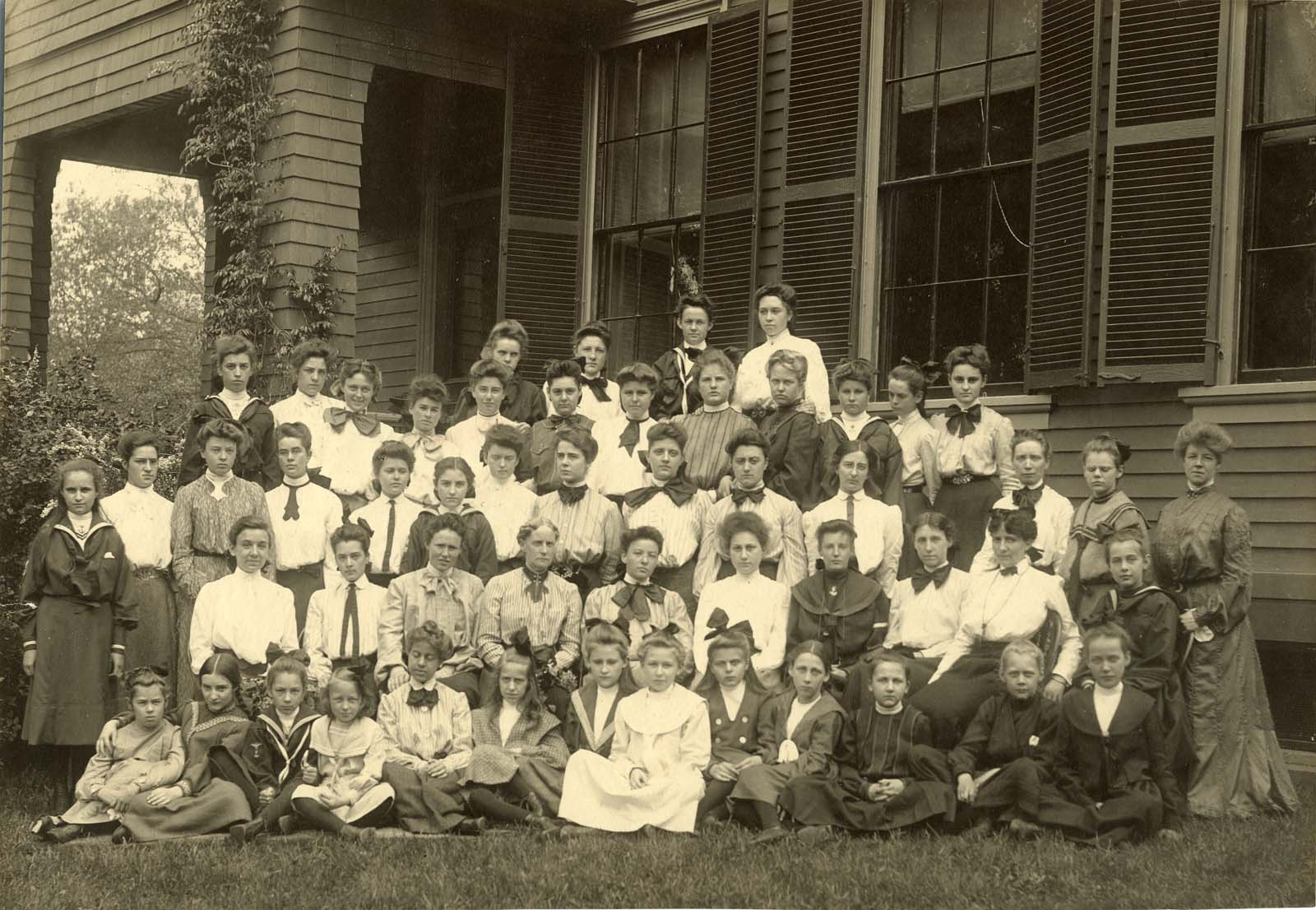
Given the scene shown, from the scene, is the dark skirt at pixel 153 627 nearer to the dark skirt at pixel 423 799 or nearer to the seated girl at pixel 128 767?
the seated girl at pixel 128 767

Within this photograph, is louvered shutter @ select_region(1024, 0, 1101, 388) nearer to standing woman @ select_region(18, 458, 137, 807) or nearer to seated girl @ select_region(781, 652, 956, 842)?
seated girl @ select_region(781, 652, 956, 842)

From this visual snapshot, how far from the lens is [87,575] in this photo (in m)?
5.71

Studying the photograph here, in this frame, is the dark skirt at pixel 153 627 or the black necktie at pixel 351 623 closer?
the black necktie at pixel 351 623

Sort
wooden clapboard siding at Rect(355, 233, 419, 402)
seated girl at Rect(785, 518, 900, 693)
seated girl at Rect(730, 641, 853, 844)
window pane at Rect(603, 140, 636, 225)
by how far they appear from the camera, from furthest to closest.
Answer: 1. wooden clapboard siding at Rect(355, 233, 419, 402)
2. window pane at Rect(603, 140, 636, 225)
3. seated girl at Rect(785, 518, 900, 693)
4. seated girl at Rect(730, 641, 853, 844)

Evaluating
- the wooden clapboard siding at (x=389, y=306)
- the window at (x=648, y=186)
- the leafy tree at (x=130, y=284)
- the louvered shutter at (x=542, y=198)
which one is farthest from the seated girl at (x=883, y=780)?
the leafy tree at (x=130, y=284)

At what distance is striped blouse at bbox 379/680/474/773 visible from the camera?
17.4ft

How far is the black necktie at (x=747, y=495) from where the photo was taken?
584 cm

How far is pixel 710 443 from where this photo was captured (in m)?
6.31

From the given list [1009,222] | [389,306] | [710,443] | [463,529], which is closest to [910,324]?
[1009,222]

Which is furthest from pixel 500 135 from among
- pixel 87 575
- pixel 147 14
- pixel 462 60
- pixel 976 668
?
pixel 976 668

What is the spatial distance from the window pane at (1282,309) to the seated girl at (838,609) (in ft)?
7.01

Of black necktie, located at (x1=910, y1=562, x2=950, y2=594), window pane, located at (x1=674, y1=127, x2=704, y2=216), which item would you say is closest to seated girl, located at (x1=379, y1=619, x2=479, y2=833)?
black necktie, located at (x1=910, y1=562, x2=950, y2=594)

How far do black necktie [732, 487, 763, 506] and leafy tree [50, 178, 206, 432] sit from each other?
15.1m

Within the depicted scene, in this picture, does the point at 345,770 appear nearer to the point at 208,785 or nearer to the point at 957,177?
the point at 208,785
